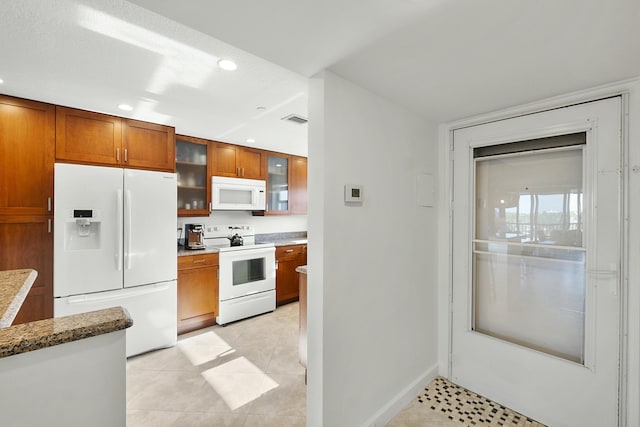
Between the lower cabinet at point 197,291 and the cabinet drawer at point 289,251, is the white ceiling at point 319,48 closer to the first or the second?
the lower cabinet at point 197,291

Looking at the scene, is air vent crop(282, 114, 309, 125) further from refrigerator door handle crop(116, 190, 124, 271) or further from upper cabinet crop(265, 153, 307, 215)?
refrigerator door handle crop(116, 190, 124, 271)

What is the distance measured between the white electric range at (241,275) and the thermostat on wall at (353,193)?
2.35 metres

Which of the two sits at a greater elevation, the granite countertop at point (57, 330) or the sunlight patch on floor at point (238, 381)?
the granite countertop at point (57, 330)

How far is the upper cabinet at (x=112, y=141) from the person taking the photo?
251cm

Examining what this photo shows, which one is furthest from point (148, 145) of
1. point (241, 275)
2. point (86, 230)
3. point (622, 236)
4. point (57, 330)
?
point (622, 236)

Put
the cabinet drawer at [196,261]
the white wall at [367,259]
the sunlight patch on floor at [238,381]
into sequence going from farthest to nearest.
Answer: the cabinet drawer at [196,261] < the sunlight patch on floor at [238,381] < the white wall at [367,259]

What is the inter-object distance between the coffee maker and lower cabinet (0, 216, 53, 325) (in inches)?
52.8

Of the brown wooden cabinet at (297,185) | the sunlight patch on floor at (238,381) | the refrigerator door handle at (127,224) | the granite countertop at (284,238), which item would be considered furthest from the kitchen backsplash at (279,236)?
the sunlight patch on floor at (238,381)

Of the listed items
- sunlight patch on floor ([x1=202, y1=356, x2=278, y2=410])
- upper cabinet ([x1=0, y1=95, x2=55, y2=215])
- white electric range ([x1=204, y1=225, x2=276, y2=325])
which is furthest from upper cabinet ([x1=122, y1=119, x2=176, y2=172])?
sunlight patch on floor ([x1=202, y1=356, x2=278, y2=410])

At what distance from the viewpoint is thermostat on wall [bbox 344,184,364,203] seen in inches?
65.1

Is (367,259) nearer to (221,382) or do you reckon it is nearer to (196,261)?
(221,382)

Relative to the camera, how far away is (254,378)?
241 centimetres

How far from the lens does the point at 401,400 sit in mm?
2061

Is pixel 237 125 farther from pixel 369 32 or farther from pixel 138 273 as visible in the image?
pixel 369 32
